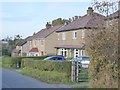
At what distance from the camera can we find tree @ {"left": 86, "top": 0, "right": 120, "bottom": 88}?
1267cm

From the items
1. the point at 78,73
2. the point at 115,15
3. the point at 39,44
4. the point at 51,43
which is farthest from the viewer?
the point at 39,44

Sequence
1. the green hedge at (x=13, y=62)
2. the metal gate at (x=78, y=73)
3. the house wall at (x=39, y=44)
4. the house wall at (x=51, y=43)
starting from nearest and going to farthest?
the metal gate at (x=78, y=73) < the green hedge at (x=13, y=62) < the house wall at (x=51, y=43) < the house wall at (x=39, y=44)

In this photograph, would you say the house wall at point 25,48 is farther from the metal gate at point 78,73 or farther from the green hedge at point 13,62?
the metal gate at point 78,73

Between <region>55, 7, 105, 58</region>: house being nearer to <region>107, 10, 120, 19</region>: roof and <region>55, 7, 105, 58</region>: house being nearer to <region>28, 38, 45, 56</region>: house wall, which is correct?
<region>28, 38, 45, 56</region>: house wall

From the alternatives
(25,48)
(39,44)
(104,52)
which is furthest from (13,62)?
(25,48)

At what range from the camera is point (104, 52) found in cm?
1305

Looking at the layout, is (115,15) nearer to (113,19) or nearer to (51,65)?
(113,19)

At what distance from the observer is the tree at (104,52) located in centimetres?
1267

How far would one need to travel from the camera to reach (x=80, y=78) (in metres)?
22.3

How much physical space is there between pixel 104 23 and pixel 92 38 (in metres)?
0.82

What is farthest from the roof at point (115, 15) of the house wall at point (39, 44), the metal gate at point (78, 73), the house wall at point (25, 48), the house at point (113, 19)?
the house wall at point (25, 48)

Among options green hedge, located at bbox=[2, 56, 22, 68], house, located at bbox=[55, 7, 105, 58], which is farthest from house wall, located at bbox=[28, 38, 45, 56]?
green hedge, located at bbox=[2, 56, 22, 68]

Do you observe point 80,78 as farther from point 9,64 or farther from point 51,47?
point 51,47

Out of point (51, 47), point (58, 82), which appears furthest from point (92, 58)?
point (51, 47)
